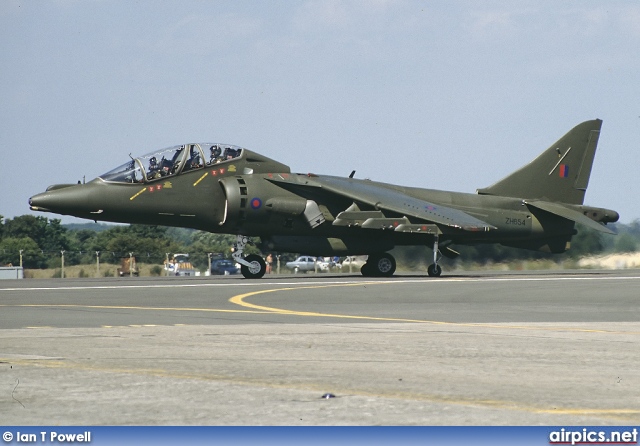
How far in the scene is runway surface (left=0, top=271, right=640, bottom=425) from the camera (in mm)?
6527

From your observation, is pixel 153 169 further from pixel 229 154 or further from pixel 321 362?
pixel 321 362

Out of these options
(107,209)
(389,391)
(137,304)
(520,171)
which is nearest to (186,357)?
(389,391)

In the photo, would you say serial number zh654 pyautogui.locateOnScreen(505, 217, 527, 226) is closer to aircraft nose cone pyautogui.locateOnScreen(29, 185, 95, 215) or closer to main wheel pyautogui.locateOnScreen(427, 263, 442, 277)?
main wheel pyautogui.locateOnScreen(427, 263, 442, 277)

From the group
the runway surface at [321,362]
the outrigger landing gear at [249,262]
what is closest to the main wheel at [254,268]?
the outrigger landing gear at [249,262]

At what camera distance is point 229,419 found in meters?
6.20

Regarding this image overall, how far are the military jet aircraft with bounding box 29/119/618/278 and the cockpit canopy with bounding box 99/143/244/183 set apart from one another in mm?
29

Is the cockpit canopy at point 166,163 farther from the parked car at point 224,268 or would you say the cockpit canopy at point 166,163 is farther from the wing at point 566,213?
the parked car at point 224,268

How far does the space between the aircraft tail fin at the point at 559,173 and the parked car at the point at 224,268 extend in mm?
23016

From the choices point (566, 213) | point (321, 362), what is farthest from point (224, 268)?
point (321, 362)

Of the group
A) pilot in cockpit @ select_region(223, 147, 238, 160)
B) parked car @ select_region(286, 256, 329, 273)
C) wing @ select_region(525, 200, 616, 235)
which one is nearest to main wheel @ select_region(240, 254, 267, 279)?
pilot in cockpit @ select_region(223, 147, 238, 160)

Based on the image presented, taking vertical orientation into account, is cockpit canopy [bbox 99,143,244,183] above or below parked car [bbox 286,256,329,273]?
above

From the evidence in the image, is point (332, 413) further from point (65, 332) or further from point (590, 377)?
point (65, 332)

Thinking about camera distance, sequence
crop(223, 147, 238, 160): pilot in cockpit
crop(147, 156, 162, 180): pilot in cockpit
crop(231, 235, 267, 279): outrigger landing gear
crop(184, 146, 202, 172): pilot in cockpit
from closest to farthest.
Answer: crop(147, 156, 162, 180): pilot in cockpit → crop(184, 146, 202, 172): pilot in cockpit → crop(223, 147, 238, 160): pilot in cockpit → crop(231, 235, 267, 279): outrigger landing gear

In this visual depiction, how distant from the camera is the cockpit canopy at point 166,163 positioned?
2827cm
